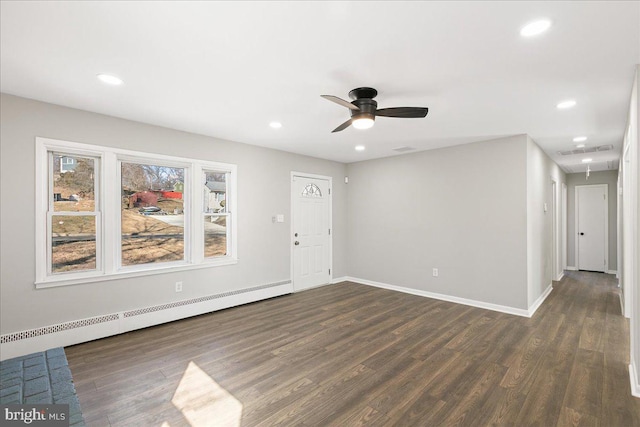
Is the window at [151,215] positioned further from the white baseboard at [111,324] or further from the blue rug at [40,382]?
the blue rug at [40,382]

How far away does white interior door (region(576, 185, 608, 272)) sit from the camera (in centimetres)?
729

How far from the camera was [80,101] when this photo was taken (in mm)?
3164

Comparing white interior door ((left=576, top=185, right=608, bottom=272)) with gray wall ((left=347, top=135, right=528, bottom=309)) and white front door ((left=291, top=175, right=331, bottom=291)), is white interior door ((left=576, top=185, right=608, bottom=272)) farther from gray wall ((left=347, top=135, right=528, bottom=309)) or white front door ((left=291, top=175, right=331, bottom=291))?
white front door ((left=291, top=175, right=331, bottom=291))

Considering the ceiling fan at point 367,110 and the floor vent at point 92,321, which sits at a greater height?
the ceiling fan at point 367,110

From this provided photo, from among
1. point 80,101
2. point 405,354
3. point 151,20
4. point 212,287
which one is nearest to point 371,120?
point 151,20

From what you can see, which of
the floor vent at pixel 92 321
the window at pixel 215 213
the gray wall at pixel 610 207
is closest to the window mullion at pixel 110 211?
the floor vent at pixel 92 321

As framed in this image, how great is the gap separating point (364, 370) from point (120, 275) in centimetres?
306

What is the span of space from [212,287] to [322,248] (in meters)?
2.44

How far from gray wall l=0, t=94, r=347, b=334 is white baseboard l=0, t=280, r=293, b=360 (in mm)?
75

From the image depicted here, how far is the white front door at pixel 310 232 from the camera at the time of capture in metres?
5.75

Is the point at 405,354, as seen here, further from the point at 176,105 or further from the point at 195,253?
the point at 176,105

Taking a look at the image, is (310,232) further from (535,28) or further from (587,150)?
(587,150)

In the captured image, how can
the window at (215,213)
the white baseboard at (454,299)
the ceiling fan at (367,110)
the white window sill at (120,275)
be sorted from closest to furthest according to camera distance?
the ceiling fan at (367,110) → the white window sill at (120,275) → the white baseboard at (454,299) → the window at (215,213)

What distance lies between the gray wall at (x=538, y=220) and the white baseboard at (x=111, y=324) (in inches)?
169
